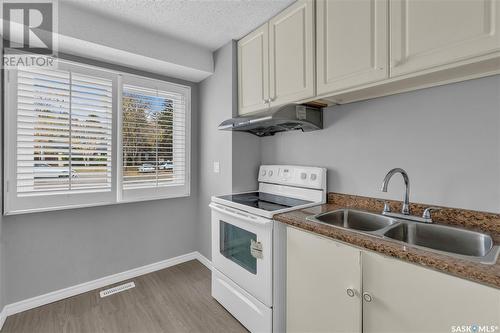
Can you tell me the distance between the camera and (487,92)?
120 centimetres

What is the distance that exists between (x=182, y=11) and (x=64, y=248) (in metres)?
2.31

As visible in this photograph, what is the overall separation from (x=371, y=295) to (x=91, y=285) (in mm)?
2458

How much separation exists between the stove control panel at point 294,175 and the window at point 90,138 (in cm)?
108

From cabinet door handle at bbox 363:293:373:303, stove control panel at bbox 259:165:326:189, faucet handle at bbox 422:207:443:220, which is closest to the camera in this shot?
cabinet door handle at bbox 363:293:373:303

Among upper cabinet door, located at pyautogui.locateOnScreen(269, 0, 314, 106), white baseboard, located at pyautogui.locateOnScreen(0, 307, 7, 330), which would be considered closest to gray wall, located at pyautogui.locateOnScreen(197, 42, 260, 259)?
upper cabinet door, located at pyautogui.locateOnScreen(269, 0, 314, 106)

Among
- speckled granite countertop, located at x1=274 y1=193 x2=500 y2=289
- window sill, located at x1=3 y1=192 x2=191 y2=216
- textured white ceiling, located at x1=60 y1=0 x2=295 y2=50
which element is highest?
textured white ceiling, located at x1=60 y1=0 x2=295 y2=50

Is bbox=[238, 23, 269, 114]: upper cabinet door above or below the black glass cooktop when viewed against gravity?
above

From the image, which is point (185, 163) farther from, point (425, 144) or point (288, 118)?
point (425, 144)

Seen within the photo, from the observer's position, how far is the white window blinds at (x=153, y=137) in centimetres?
242

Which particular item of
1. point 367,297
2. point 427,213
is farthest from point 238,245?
point 427,213

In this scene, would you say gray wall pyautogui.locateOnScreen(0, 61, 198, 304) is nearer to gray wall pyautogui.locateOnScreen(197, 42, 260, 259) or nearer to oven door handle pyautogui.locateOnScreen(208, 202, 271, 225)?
gray wall pyautogui.locateOnScreen(197, 42, 260, 259)

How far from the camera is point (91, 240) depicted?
225 cm

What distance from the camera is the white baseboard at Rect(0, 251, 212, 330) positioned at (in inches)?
74.7

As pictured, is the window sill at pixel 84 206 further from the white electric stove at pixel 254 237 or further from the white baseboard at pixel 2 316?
the white electric stove at pixel 254 237
